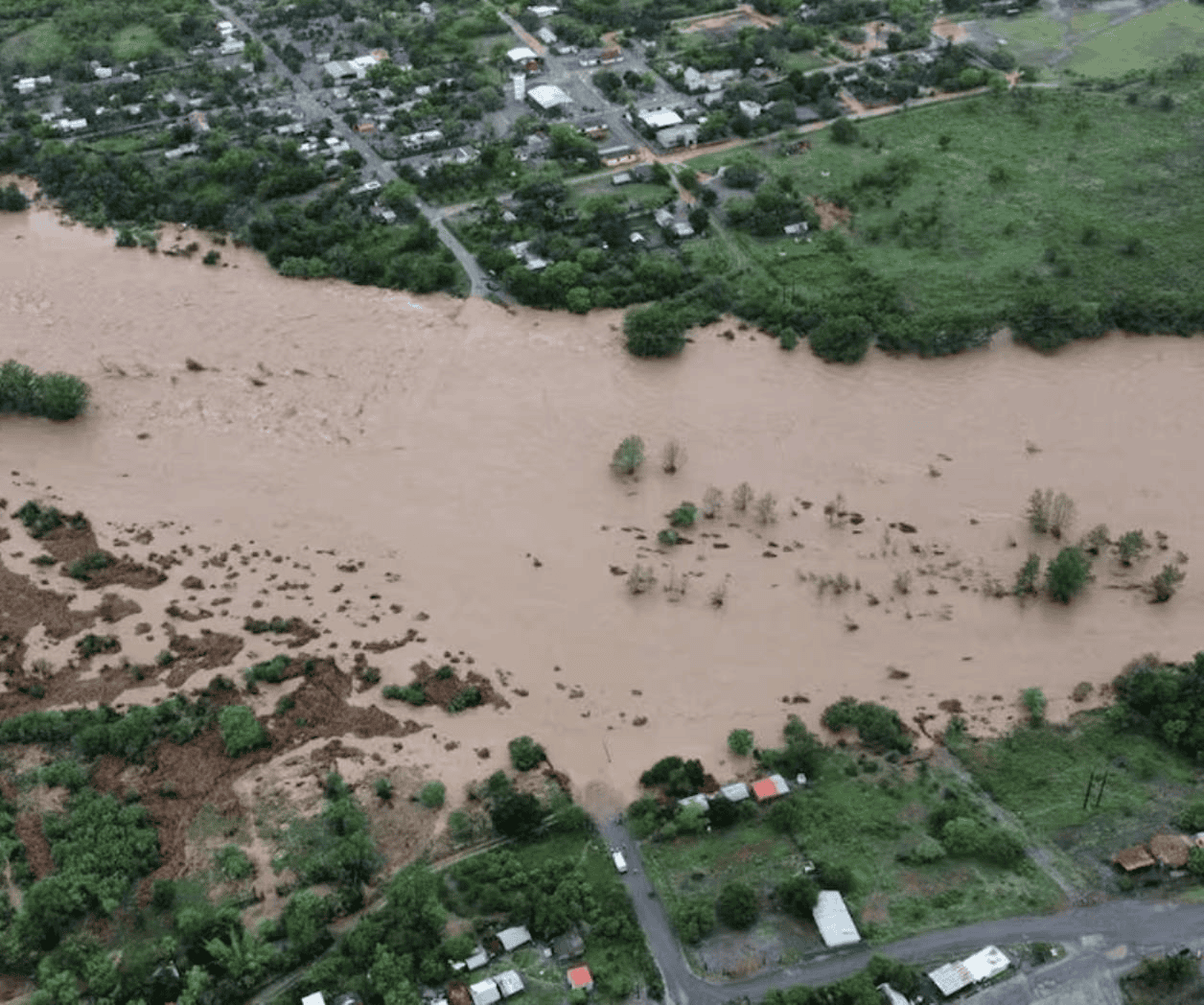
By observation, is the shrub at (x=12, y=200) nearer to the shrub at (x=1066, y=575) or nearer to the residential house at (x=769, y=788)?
the residential house at (x=769, y=788)

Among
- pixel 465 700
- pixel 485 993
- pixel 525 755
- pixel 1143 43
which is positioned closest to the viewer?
pixel 485 993

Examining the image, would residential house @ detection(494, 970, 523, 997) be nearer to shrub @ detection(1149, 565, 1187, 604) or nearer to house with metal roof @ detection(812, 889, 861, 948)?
house with metal roof @ detection(812, 889, 861, 948)

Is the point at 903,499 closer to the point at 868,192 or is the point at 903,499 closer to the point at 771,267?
the point at 771,267

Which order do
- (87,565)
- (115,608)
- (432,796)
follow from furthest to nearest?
(87,565)
(115,608)
(432,796)

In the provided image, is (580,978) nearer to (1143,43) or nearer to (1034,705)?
(1034,705)

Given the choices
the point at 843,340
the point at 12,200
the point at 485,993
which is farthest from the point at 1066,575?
the point at 12,200

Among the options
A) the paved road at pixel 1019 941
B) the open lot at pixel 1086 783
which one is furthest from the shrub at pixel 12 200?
the open lot at pixel 1086 783
